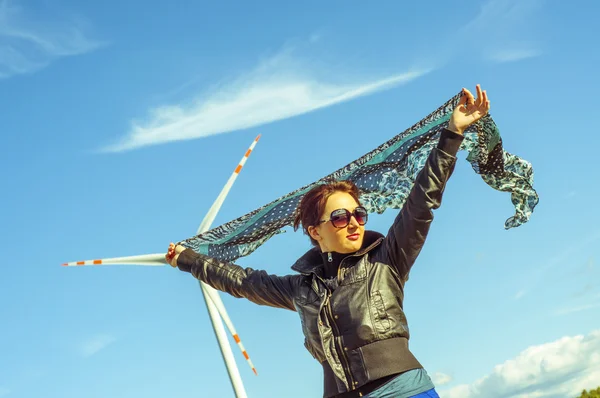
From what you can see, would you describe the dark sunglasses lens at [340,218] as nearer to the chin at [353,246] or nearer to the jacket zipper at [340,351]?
the chin at [353,246]

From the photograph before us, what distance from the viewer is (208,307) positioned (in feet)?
62.2

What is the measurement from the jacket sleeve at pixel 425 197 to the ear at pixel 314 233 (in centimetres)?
92

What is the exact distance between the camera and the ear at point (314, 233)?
26.5 ft

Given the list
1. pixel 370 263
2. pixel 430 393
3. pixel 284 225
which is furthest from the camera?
pixel 284 225

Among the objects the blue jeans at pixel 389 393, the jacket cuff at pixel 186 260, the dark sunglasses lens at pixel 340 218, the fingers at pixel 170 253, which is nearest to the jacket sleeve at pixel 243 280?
the jacket cuff at pixel 186 260

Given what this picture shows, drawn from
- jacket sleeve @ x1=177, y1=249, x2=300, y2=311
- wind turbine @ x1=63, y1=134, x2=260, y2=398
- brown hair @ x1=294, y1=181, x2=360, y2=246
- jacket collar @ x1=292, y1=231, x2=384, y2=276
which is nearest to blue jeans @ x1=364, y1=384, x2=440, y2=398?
jacket collar @ x1=292, y1=231, x2=384, y2=276

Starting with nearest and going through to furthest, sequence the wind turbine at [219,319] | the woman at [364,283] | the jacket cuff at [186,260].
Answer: the woman at [364,283] → the jacket cuff at [186,260] → the wind turbine at [219,319]

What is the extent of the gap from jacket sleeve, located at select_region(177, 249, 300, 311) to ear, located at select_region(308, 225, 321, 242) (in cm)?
44

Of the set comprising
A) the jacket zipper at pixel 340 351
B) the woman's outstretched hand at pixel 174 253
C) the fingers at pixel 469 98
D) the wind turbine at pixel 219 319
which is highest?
the wind turbine at pixel 219 319

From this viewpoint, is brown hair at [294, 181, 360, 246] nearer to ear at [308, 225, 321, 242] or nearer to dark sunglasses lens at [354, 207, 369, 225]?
ear at [308, 225, 321, 242]

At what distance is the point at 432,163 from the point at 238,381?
491 inches

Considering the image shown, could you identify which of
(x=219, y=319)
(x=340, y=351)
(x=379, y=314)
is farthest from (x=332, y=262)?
(x=219, y=319)

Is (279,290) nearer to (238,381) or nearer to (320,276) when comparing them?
(320,276)

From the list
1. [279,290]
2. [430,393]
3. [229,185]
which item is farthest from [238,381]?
[430,393]
